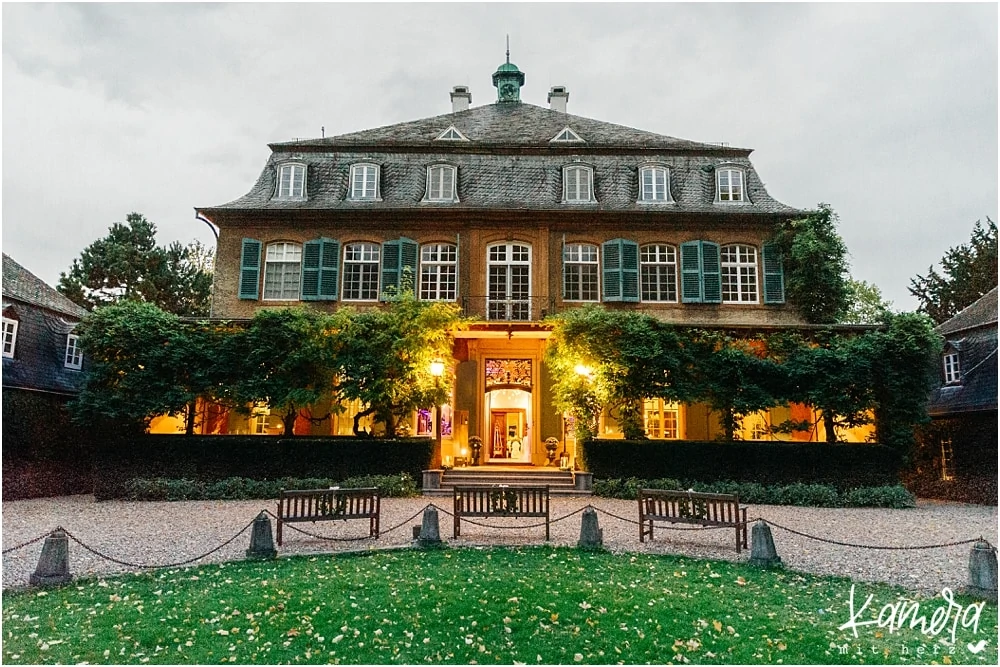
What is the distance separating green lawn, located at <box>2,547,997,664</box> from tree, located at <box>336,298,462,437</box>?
812cm

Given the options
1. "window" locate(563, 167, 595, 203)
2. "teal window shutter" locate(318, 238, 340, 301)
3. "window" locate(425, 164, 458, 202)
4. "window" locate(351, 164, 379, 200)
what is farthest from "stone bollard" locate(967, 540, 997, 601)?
"window" locate(351, 164, 379, 200)

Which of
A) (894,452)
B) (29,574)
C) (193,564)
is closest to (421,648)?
(193,564)

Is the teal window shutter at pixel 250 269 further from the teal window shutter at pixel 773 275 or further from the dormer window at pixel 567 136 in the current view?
the teal window shutter at pixel 773 275

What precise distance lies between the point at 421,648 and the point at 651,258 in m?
15.6

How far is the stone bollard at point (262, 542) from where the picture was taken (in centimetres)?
852

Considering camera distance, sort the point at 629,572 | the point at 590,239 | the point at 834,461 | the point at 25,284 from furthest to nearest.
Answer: the point at 590,239 → the point at 25,284 → the point at 834,461 → the point at 629,572

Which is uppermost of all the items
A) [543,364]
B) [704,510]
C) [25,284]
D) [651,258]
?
[651,258]

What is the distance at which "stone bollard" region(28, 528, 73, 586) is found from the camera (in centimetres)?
730

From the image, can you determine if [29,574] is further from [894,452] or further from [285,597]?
[894,452]

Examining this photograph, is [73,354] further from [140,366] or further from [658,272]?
[658,272]

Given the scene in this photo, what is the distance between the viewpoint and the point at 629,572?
7.84 m

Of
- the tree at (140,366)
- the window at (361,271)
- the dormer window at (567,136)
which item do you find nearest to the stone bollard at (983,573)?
the tree at (140,366)

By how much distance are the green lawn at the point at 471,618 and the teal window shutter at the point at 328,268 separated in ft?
38.4

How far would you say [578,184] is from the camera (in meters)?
20.0
